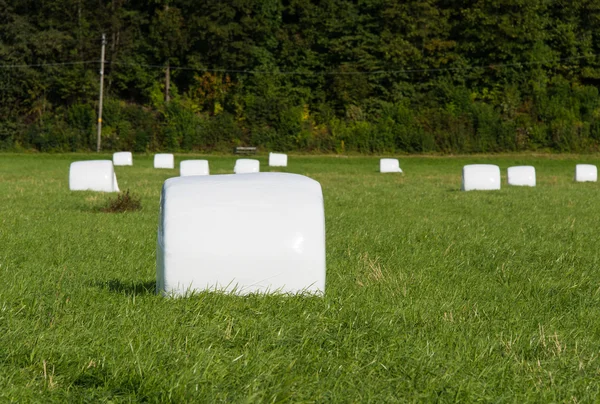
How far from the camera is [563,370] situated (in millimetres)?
4039

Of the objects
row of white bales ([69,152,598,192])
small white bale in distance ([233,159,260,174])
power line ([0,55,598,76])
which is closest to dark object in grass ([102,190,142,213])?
row of white bales ([69,152,598,192])

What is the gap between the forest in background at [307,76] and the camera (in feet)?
203

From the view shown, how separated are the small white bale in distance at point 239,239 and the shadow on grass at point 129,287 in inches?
10.2

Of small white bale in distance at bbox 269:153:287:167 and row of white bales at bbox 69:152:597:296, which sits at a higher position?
small white bale in distance at bbox 269:153:287:167

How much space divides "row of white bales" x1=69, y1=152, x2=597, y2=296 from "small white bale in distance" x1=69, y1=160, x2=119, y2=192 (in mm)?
14228

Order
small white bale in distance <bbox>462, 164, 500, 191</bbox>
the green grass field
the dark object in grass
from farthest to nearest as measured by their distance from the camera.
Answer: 1. small white bale in distance <bbox>462, 164, 500, 191</bbox>
2. the dark object in grass
3. the green grass field

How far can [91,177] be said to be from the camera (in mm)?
19281

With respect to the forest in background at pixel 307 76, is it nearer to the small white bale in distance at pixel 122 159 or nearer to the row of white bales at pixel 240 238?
the small white bale in distance at pixel 122 159

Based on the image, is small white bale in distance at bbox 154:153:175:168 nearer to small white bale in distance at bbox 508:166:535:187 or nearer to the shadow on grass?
small white bale in distance at bbox 508:166:535:187

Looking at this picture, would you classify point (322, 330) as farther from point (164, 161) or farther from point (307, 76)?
point (307, 76)

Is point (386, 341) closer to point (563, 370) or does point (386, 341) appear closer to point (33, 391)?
point (563, 370)

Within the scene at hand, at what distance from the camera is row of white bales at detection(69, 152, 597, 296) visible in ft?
17.5

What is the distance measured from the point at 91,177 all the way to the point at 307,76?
5228 cm

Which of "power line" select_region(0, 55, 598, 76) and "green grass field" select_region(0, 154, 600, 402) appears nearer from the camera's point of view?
"green grass field" select_region(0, 154, 600, 402)
